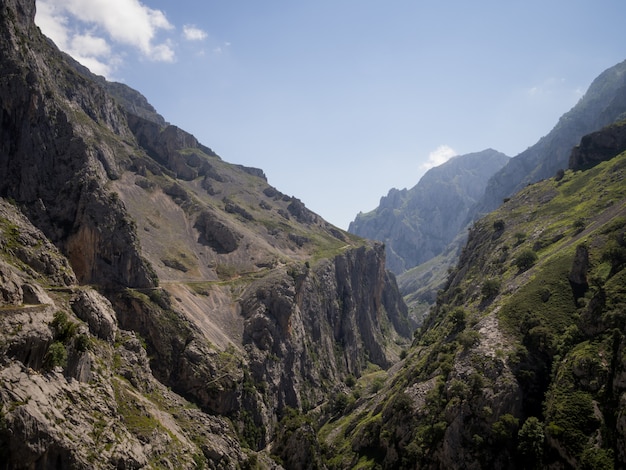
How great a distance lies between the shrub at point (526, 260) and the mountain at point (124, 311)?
7178cm

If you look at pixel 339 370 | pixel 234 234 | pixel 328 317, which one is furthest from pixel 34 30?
pixel 339 370

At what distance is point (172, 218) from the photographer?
16412 centimetres

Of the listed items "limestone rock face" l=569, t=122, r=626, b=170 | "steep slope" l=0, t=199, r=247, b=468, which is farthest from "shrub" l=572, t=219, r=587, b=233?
"steep slope" l=0, t=199, r=247, b=468

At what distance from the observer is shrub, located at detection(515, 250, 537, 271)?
105 metres

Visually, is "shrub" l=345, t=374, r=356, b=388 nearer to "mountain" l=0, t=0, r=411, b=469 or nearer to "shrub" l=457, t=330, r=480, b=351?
"mountain" l=0, t=0, r=411, b=469

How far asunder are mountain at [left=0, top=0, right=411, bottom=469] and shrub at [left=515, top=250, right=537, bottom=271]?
71776mm

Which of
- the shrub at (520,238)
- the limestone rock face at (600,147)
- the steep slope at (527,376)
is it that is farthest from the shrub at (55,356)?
the limestone rock face at (600,147)

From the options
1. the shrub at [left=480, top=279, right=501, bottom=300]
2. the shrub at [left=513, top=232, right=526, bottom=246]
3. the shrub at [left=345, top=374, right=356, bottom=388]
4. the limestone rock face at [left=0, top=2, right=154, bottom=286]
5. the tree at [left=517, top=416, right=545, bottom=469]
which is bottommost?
the shrub at [left=345, top=374, right=356, bottom=388]

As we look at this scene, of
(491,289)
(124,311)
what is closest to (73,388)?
(124,311)

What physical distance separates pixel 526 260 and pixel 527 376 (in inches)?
1647

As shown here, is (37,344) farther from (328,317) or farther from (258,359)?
(328,317)

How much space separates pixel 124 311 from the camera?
91.2m

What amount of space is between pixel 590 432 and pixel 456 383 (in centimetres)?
2199

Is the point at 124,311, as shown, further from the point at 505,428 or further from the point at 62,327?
the point at 505,428
